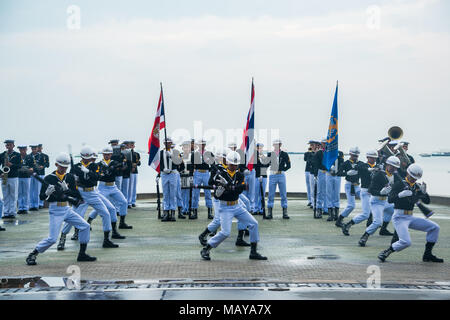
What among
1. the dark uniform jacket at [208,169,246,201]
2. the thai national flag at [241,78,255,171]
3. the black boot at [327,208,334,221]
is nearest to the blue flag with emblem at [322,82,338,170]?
the black boot at [327,208,334,221]

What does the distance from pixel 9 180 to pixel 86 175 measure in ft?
25.1

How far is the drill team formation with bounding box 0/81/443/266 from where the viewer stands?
12305mm

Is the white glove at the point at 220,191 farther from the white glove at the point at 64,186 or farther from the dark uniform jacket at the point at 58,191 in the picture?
the white glove at the point at 64,186

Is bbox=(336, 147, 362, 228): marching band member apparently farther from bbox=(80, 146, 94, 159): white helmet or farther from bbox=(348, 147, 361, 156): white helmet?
bbox=(80, 146, 94, 159): white helmet

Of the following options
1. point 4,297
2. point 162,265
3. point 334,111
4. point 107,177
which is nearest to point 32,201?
point 107,177

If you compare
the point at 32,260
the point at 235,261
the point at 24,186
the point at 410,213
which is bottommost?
the point at 235,261

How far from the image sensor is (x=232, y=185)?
12445 millimetres

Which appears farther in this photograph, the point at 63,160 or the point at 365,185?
the point at 365,185

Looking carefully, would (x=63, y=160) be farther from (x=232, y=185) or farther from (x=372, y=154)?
(x=372, y=154)

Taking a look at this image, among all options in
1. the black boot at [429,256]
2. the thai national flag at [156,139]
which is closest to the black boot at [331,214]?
the thai national flag at [156,139]

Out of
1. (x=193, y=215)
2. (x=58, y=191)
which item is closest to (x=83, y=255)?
(x=58, y=191)

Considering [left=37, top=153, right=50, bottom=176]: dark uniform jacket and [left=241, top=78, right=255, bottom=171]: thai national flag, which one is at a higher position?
[left=241, top=78, right=255, bottom=171]: thai national flag

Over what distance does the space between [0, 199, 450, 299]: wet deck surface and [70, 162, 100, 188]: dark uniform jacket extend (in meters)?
1.39

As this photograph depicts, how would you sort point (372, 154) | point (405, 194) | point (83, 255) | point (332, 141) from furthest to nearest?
point (332, 141)
point (372, 154)
point (83, 255)
point (405, 194)
